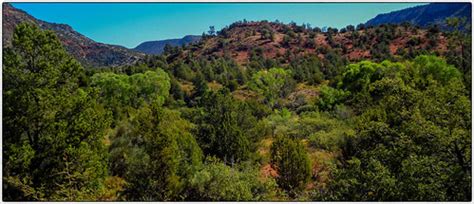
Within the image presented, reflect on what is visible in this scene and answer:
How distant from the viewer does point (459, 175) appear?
33.8ft

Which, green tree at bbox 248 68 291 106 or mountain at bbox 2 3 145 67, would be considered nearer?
green tree at bbox 248 68 291 106

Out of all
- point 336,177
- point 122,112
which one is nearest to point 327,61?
point 122,112

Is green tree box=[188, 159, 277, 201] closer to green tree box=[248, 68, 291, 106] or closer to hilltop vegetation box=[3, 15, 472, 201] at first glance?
hilltop vegetation box=[3, 15, 472, 201]

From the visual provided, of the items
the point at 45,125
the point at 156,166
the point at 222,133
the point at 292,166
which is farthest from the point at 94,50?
the point at 45,125

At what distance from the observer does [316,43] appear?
89000 millimetres

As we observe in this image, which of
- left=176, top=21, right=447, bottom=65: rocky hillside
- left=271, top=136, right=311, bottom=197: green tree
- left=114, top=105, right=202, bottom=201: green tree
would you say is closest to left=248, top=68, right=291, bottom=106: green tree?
left=176, top=21, right=447, bottom=65: rocky hillside

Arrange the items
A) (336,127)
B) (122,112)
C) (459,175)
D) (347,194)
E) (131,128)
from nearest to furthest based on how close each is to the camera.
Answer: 1. (459,175)
2. (347,194)
3. (131,128)
4. (336,127)
5. (122,112)

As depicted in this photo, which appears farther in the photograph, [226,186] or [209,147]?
[209,147]

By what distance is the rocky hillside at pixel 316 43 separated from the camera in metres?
70.2

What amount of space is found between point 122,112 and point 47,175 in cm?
1912

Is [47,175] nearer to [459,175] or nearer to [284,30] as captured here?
[459,175]

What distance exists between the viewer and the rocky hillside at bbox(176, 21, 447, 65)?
70.2 meters

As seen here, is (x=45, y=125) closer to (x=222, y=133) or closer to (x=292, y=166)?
(x=292, y=166)

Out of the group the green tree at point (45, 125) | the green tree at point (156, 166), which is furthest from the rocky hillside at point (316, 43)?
the green tree at point (45, 125)
